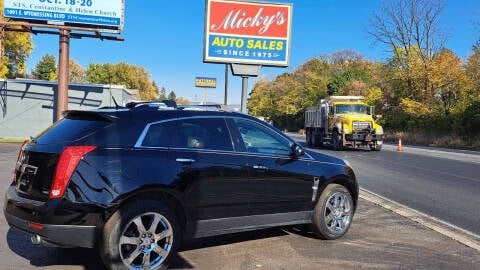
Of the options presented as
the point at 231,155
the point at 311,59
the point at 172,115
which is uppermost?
the point at 311,59

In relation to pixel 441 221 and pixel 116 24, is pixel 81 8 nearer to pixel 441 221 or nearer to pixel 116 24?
pixel 116 24

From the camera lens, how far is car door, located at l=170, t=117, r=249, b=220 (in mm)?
4855

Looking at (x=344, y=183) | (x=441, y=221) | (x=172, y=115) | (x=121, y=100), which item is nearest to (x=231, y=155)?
(x=172, y=115)

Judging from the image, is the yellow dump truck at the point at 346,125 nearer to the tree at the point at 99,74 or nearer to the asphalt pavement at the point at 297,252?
the asphalt pavement at the point at 297,252

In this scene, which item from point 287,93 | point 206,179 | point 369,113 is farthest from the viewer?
point 287,93

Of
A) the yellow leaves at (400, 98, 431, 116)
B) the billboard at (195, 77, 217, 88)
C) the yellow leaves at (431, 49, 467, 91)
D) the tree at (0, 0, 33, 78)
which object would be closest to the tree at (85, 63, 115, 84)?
the billboard at (195, 77, 217, 88)

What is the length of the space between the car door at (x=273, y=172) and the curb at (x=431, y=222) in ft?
7.33

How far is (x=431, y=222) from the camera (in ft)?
24.3

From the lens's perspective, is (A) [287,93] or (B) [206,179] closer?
(B) [206,179]

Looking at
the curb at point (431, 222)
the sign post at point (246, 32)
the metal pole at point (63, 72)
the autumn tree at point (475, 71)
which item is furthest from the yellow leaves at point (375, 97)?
the curb at point (431, 222)

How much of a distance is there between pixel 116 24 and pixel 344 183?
856 inches

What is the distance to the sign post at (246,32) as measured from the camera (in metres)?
12.9

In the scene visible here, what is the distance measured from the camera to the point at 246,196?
5.30m

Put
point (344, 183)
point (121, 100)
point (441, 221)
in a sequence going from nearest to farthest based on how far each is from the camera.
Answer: point (344, 183) < point (441, 221) < point (121, 100)
